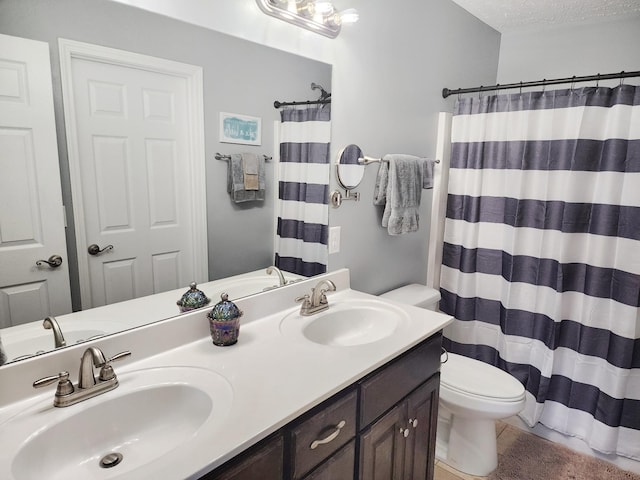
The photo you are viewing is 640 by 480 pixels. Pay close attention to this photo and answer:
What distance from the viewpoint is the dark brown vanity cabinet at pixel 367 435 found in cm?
91

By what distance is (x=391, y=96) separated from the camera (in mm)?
1970

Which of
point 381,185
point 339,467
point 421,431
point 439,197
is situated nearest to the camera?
point 339,467

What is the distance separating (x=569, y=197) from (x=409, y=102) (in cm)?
92

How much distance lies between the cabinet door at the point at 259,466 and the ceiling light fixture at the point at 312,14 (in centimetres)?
135

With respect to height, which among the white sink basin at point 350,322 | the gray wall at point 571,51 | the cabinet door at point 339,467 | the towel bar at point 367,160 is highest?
the gray wall at point 571,51

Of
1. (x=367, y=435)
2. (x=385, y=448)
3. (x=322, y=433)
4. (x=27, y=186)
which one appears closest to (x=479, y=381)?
(x=385, y=448)

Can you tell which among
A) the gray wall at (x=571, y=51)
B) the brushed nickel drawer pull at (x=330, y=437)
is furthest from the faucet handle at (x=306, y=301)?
the gray wall at (x=571, y=51)

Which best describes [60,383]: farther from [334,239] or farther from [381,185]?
[381,185]

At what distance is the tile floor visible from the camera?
192cm

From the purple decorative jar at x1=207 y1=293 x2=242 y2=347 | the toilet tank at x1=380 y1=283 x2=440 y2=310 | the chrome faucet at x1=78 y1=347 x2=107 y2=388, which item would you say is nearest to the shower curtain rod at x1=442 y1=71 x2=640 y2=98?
the toilet tank at x1=380 y1=283 x2=440 y2=310

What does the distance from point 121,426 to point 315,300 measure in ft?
2.59

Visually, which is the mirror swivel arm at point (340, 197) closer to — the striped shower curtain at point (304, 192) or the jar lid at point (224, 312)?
the striped shower curtain at point (304, 192)

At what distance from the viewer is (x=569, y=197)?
1.98 metres

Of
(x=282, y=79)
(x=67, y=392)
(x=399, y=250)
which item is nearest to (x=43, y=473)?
(x=67, y=392)
